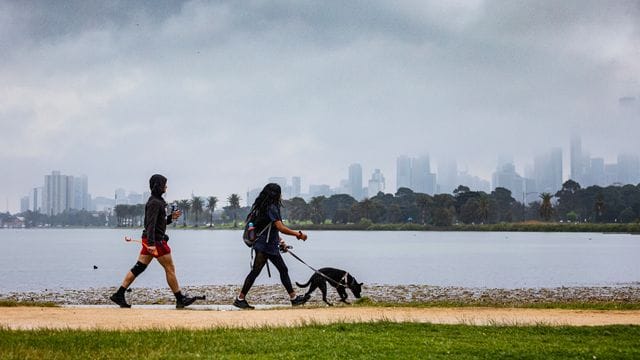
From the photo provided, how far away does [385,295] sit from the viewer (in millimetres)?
25828

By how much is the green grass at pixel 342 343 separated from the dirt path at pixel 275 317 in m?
0.97

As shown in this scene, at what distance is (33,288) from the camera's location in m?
32.3

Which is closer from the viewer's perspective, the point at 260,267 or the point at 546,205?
the point at 260,267

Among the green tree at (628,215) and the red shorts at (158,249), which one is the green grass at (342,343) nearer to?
the red shorts at (158,249)

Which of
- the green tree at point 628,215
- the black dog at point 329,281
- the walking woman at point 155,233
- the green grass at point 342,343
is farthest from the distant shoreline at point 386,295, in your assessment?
the green tree at point 628,215

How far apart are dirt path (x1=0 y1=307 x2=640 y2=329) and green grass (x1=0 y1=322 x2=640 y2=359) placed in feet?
3.19

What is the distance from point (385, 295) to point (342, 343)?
1611cm

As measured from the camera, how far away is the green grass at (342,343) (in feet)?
30.2

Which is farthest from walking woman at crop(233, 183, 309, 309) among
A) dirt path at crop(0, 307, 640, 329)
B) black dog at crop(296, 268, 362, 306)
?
black dog at crop(296, 268, 362, 306)

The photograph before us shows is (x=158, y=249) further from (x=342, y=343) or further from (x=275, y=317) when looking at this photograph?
(x=342, y=343)

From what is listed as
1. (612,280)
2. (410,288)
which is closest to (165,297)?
(410,288)

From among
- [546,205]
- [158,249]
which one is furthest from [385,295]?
[546,205]

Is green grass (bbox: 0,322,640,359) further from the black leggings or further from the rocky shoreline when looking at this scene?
the rocky shoreline

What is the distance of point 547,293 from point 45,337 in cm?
2127
